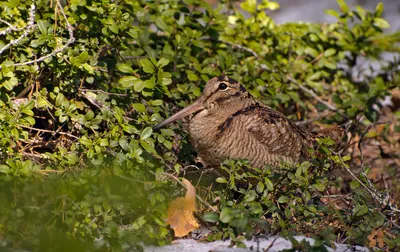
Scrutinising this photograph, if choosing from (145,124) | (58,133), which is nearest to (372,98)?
(145,124)

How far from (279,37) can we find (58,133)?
245 cm

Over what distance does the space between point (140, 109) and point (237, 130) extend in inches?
28.3

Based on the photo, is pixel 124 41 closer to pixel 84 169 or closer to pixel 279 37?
pixel 84 169

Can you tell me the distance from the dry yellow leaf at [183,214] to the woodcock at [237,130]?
2.00 ft

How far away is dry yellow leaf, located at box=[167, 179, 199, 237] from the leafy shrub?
0.43 ft

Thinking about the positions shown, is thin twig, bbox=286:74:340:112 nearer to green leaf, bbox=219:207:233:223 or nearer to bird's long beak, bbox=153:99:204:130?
bird's long beak, bbox=153:99:204:130

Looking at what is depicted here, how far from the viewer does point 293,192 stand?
4.52 m

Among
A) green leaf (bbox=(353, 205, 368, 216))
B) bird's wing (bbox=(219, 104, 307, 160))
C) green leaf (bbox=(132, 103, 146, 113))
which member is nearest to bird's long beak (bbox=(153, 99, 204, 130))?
green leaf (bbox=(132, 103, 146, 113))

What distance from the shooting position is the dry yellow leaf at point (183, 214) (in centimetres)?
427

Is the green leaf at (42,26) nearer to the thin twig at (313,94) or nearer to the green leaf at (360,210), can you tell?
the green leaf at (360,210)

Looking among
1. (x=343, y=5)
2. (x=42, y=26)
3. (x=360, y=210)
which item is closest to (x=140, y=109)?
(x=42, y=26)

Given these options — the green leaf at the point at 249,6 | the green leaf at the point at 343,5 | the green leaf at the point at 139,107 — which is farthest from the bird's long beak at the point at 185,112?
the green leaf at the point at 343,5

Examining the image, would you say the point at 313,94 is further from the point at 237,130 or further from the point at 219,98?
the point at 237,130

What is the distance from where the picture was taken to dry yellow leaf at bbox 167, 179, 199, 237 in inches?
168
